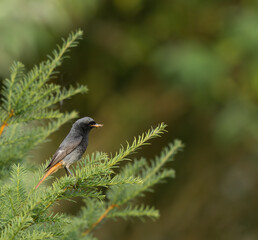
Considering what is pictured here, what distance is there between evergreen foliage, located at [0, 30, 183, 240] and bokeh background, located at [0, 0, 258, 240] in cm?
139

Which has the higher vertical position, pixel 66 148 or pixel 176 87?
pixel 176 87

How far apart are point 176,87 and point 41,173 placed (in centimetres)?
201

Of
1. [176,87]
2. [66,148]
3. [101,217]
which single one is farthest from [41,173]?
[176,87]

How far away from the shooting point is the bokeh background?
2.39m

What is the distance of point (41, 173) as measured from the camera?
24.1 inches

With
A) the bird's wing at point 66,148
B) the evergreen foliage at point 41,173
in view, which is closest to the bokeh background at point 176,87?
the evergreen foliage at point 41,173

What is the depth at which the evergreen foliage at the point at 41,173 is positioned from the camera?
53cm

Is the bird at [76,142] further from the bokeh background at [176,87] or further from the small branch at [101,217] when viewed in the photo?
the bokeh background at [176,87]

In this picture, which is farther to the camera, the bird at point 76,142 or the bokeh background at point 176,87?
the bokeh background at point 176,87

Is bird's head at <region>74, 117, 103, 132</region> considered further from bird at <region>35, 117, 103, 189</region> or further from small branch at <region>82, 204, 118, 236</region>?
small branch at <region>82, 204, 118, 236</region>

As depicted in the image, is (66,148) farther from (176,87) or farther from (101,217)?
(176,87)

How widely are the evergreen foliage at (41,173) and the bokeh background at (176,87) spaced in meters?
1.39

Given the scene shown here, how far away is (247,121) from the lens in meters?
2.43

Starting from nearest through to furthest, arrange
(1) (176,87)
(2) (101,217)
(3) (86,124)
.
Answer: (3) (86,124) < (2) (101,217) < (1) (176,87)
